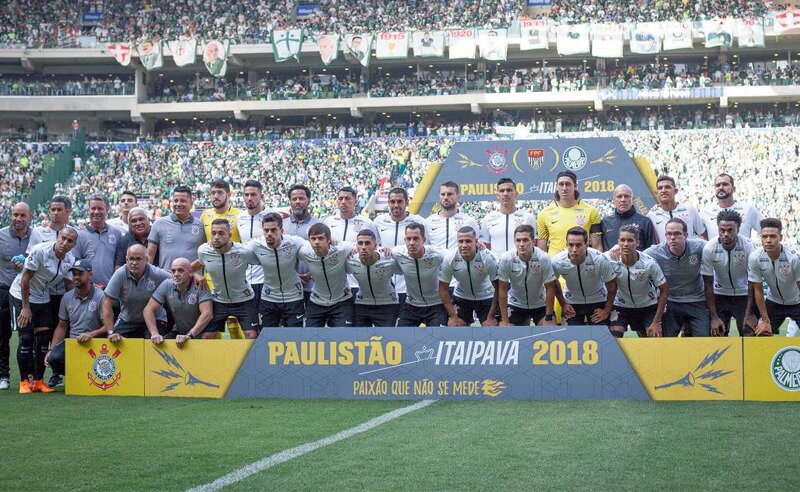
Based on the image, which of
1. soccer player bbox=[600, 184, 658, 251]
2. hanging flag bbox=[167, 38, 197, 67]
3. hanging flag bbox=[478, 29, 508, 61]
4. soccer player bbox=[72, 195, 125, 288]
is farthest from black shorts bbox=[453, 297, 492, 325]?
hanging flag bbox=[167, 38, 197, 67]

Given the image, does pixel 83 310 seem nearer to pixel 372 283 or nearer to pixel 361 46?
pixel 372 283

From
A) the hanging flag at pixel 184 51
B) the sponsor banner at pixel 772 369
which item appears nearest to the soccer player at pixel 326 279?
the sponsor banner at pixel 772 369

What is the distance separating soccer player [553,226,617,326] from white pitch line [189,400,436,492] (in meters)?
2.22

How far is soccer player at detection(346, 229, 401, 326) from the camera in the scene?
33.4ft

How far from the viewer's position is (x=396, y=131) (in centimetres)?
5400

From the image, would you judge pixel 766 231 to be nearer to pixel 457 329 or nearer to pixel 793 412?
pixel 793 412

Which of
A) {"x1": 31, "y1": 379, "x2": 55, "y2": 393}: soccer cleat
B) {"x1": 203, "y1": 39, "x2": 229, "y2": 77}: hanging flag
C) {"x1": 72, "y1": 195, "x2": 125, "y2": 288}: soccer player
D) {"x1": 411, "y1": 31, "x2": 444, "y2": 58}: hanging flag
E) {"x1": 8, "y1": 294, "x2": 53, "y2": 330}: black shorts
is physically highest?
{"x1": 411, "y1": 31, "x2": 444, "y2": 58}: hanging flag

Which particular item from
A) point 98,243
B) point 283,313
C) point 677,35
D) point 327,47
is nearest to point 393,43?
point 327,47

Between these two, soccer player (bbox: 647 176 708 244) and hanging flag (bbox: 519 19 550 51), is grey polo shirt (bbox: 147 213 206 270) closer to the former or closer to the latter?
soccer player (bbox: 647 176 708 244)

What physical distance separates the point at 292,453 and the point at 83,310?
192 inches

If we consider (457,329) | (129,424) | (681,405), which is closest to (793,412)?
(681,405)

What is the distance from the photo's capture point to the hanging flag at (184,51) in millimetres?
53031

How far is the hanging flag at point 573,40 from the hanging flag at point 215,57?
1722 centimetres

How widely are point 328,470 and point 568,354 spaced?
12.5 feet
